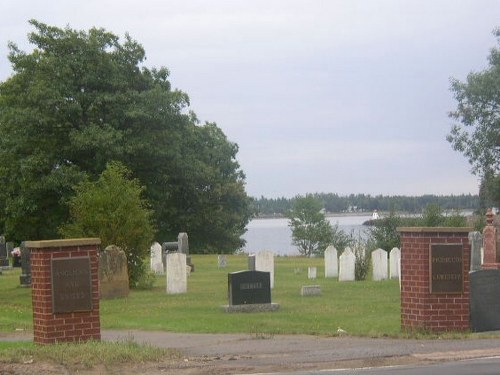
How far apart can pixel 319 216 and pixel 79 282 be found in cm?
8314

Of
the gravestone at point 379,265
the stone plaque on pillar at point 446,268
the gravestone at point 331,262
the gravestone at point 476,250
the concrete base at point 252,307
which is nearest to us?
the stone plaque on pillar at point 446,268

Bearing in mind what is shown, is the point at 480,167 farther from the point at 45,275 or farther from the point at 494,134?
the point at 45,275

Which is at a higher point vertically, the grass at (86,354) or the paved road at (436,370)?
the grass at (86,354)

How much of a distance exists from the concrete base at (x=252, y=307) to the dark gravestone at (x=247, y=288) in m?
0.11

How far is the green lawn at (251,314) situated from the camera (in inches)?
710

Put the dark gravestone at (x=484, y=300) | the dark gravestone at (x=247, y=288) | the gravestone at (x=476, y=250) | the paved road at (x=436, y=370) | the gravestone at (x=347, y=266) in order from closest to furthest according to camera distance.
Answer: the paved road at (x=436, y=370)
the dark gravestone at (x=484, y=300)
the dark gravestone at (x=247, y=288)
the gravestone at (x=347, y=266)
the gravestone at (x=476, y=250)

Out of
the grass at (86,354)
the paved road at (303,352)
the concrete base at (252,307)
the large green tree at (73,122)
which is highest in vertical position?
the large green tree at (73,122)

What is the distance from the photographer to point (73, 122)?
50.8 metres

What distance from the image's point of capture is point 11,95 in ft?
168

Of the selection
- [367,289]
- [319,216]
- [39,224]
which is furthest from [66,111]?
[319,216]

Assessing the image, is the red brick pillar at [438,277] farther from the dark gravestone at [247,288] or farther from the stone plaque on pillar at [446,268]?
the dark gravestone at [247,288]

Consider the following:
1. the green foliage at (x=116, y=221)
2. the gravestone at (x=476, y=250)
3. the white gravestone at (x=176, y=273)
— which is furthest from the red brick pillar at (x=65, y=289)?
the gravestone at (x=476, y=250)

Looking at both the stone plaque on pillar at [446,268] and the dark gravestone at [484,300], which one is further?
the dark gravestone at [484,300]

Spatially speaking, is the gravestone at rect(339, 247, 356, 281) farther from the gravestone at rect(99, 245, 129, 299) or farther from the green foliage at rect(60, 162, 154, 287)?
the gravestone at rect(99, 245, 129, 299)
